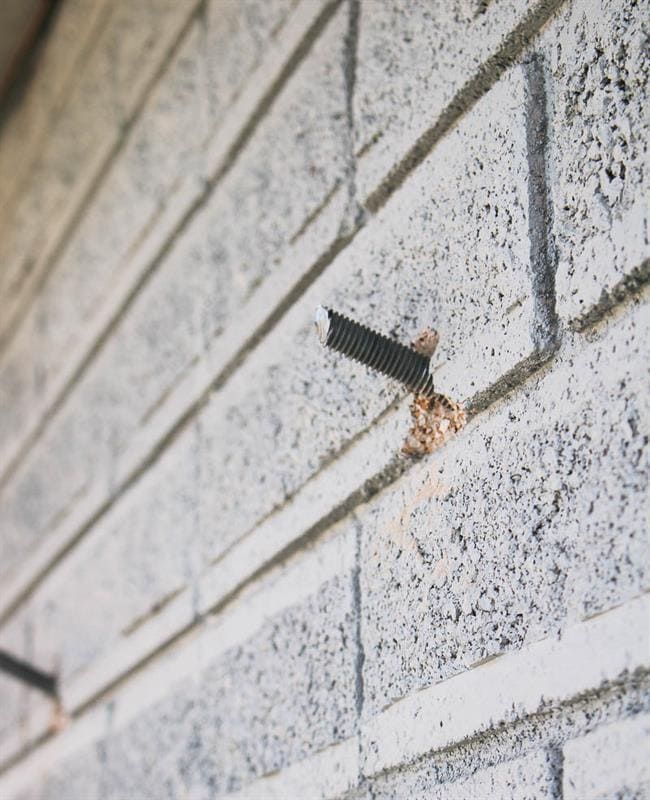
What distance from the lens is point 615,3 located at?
816mm

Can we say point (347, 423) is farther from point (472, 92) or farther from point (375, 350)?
point (472, 92)

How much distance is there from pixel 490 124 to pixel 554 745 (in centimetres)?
47

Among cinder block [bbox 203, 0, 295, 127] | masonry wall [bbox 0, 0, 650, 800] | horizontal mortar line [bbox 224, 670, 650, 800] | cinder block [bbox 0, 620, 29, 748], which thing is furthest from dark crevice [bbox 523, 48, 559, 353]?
cinder block [bbox 0, 620, 29, 748]

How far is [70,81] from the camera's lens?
2131 mm

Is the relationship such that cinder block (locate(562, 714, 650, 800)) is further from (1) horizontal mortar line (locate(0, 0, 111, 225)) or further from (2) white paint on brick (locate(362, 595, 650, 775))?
(1) horizontal mortar line (locate(0, 0, 111, 225))

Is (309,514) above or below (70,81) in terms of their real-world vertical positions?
below

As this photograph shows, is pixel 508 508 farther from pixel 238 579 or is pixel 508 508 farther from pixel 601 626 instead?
pixel 238 579

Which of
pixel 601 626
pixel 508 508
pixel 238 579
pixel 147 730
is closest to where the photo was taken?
pixel 601 626

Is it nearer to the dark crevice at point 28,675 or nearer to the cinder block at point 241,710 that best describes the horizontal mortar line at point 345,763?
the cinder block at point 241,710

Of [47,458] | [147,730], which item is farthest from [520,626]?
[47,458]

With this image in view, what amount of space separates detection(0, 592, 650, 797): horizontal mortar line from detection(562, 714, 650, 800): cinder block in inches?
1.0

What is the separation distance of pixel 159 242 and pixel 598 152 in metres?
0.93

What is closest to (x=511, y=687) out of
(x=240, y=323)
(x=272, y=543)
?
(x=272, y=543)

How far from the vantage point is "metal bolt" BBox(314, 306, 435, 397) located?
861 mm
